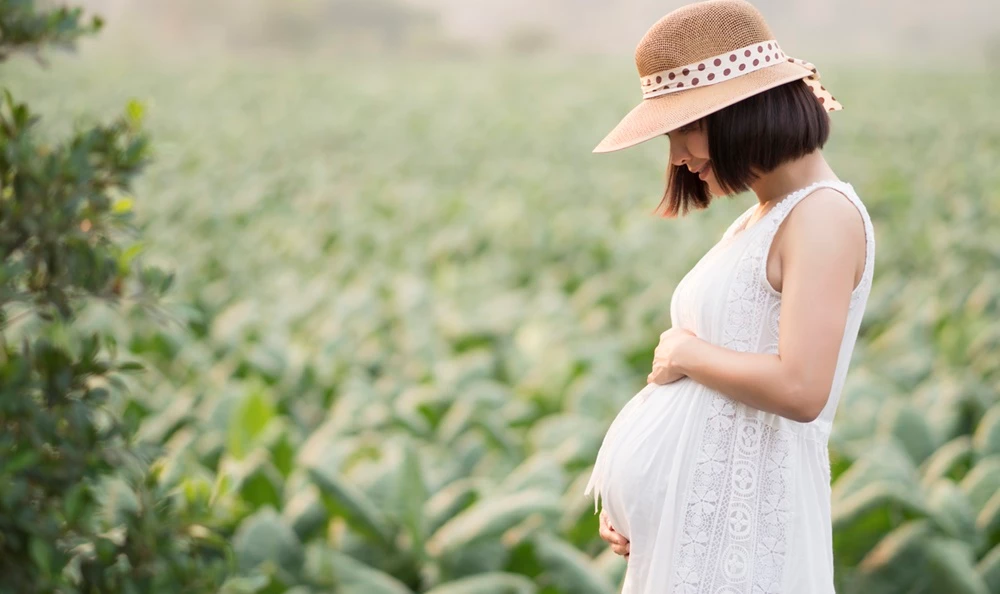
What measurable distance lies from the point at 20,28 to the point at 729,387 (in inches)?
60.8

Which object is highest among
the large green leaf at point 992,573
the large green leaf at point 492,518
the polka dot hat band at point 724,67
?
the polka dot hat band at point 724,67

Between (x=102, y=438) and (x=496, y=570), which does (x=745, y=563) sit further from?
(x=496, y=570)

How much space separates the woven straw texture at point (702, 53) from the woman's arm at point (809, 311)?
0.18 metres

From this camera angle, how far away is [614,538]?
5.49 feet

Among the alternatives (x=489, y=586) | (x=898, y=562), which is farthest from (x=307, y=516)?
(x=898, y=562)

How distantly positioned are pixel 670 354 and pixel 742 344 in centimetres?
11

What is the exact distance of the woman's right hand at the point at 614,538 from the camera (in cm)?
166

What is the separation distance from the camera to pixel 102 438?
214 centimetres

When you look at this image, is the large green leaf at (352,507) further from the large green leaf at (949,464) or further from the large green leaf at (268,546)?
the large green leaf at (949,464)

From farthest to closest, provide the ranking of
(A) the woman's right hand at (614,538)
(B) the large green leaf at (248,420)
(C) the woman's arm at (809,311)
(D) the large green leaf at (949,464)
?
1. (B) the large green leaf at (248,420)
2. (D) the large green leaf at (949,464)
3. (A) the woman's right hand at (614,538)
4. (C) the woman's arm at (809,311)

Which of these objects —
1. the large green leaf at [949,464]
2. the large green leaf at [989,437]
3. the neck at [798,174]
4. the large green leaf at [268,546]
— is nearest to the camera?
the neck at [798,174]

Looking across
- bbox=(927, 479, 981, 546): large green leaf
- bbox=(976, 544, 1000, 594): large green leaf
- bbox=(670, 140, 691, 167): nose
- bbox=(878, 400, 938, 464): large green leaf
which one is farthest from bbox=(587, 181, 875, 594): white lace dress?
bbox=(878, 400, 938, 464): large green leaf

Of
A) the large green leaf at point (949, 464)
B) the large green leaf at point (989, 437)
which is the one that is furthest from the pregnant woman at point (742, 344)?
Answer: the large green leaf at point (989, 437)

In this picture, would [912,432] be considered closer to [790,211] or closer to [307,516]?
[307,516]
